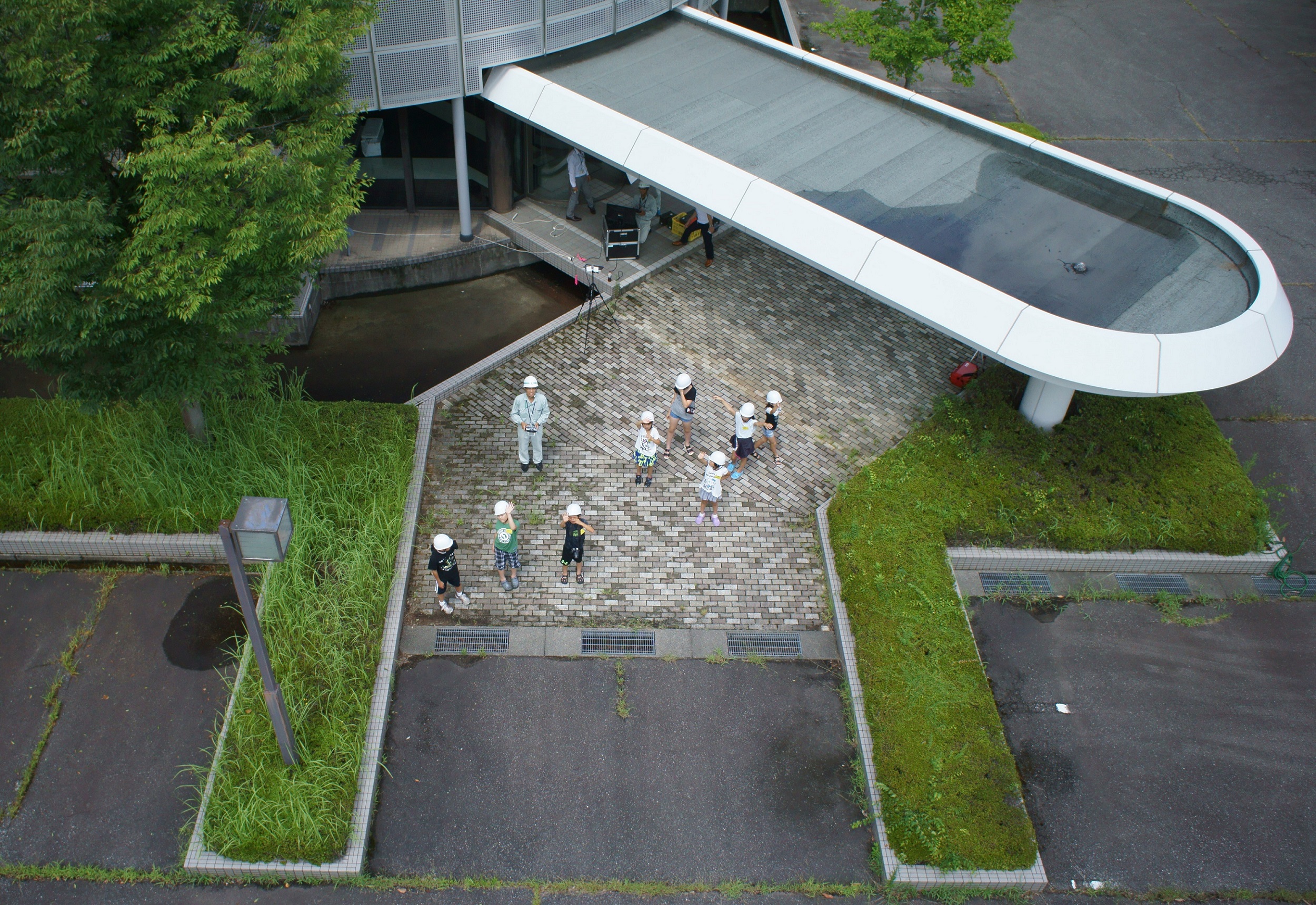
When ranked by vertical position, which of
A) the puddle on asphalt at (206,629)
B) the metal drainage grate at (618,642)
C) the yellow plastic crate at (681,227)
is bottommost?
the puddle on asphalt at (206,629)

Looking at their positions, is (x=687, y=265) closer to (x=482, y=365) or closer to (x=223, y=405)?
(x=482, y=365)

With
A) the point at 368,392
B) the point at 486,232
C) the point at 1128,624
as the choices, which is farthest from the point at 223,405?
the point at 1128,624

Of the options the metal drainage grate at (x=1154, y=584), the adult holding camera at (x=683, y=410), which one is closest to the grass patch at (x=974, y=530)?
the metal drainage grate at (x=1154, y=584)

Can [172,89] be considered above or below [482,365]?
above

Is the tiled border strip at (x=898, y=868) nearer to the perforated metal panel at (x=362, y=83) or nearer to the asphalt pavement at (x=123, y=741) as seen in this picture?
the asphalt pavement at (x=123, y=741)

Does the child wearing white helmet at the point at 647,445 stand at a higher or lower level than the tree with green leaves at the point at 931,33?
lower

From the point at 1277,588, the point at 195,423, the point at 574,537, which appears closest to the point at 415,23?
the point at 195,423
